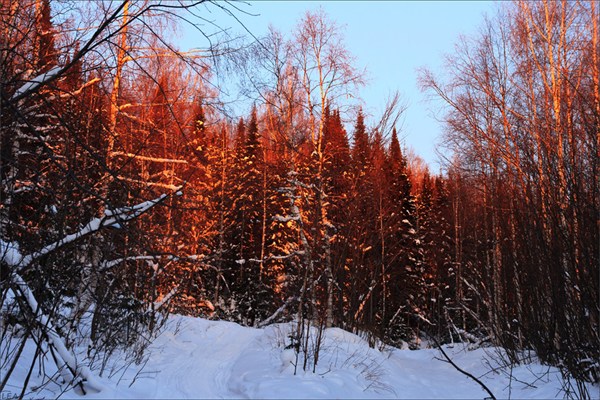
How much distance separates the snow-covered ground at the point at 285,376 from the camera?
5477 millimetres

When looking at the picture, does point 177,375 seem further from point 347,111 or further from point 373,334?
point 347,111

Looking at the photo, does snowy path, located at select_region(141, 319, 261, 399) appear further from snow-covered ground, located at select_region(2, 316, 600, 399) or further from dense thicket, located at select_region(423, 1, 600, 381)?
dense thicket, located at select_region(423, 1, 600, 381)

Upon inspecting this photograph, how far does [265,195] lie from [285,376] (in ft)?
61.1

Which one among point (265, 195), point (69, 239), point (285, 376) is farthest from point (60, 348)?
point (265, 195)

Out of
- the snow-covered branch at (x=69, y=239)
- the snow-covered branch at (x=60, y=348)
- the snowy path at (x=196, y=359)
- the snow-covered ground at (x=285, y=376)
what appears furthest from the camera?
the snowy path at (x=196, y=359)

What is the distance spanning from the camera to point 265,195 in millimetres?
24719

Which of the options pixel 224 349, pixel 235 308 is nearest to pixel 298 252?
pixel 224 349

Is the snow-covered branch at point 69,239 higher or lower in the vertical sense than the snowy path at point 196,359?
higher

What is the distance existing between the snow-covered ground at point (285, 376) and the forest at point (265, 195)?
1.19 feet

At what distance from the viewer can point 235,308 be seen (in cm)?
2128

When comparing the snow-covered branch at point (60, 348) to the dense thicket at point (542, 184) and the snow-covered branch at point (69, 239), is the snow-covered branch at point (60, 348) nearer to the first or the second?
the snow-covered branch at point (69, 239)

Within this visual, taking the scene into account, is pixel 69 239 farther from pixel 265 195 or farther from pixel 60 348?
pixel 265 195

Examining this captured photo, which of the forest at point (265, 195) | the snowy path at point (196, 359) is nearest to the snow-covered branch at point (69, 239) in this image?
the forest at point (265, 195)

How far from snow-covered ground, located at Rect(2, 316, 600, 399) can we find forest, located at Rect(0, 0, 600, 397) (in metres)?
0.36
